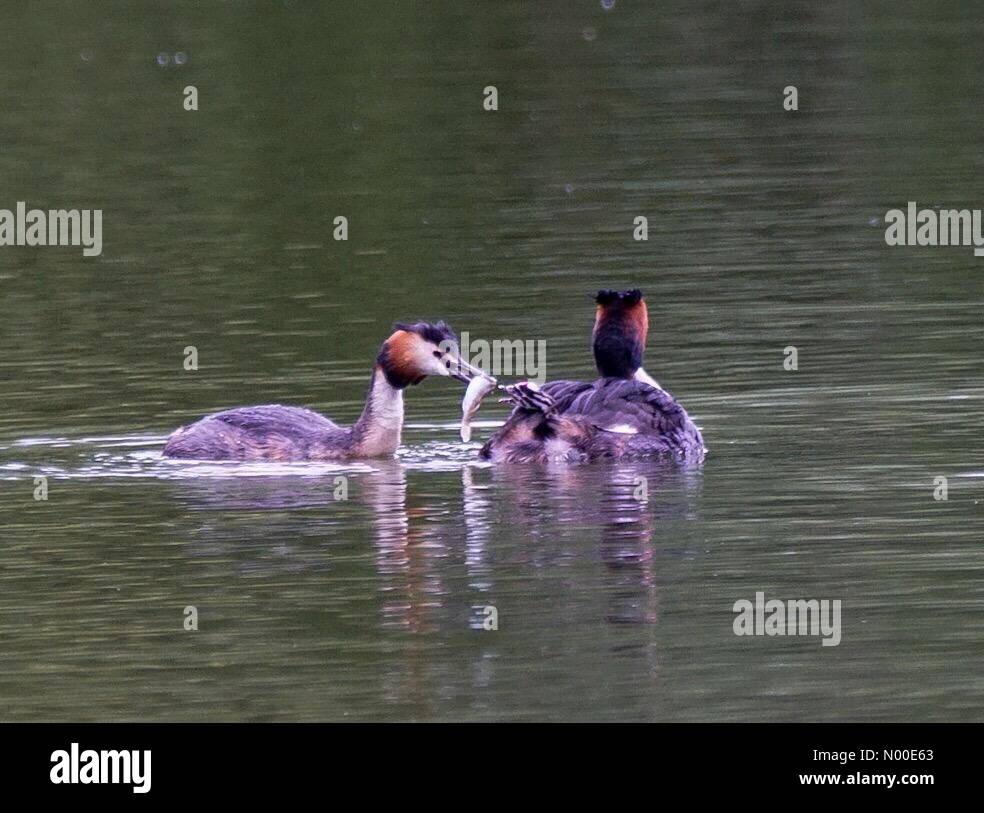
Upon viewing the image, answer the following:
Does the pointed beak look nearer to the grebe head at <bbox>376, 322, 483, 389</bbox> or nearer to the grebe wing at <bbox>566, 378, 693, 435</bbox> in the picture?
the grebe head at <bbox>376, 322, 483, 389</bbox>

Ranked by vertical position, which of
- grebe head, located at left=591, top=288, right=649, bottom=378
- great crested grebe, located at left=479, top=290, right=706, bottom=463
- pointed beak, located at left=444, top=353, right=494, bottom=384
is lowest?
great crested grebe, located at left=479, top=290, right=706, bottom=463

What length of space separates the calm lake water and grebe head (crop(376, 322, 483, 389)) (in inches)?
23.1

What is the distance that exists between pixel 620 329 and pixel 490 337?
135 inches

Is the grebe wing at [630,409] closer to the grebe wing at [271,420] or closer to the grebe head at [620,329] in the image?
the grebe head at [620,329]

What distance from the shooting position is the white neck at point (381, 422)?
16.7m

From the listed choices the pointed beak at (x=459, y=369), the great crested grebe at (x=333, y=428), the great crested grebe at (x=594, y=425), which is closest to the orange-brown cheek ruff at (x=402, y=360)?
the great crested grebe at (x=333, y=428)

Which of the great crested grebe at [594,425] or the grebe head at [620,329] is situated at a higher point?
the grebe head at [620,329]

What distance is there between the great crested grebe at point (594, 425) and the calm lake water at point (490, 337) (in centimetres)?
23

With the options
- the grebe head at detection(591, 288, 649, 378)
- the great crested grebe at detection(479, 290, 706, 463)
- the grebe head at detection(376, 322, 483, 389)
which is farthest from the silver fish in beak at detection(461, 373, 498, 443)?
the grebe head at detection(591, 288, 649, 378)

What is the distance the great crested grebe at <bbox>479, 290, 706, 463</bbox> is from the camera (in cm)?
1602

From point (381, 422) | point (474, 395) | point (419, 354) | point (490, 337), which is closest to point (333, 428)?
point (381, 422)

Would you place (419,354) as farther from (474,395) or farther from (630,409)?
(630,409)

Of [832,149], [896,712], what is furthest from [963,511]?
[832,149]

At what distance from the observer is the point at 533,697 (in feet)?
35.2
